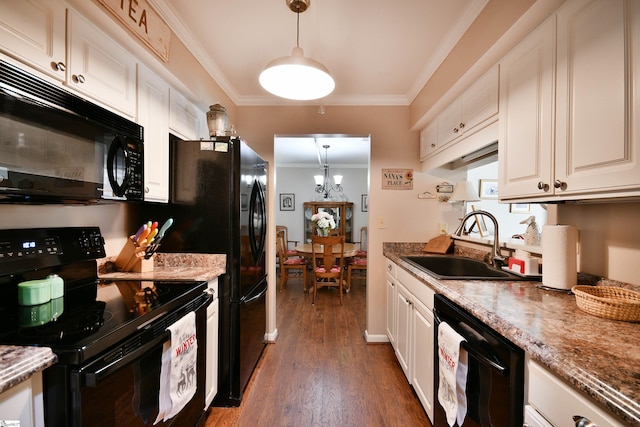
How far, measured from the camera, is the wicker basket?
88 cm

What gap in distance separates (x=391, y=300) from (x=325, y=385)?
87 centimetres

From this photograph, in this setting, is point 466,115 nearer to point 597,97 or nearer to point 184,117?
A: point 597,97

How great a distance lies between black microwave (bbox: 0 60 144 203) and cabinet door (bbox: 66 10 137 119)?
0.24 ft

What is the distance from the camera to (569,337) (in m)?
0.78

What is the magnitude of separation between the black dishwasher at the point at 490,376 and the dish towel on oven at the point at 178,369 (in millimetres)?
1172

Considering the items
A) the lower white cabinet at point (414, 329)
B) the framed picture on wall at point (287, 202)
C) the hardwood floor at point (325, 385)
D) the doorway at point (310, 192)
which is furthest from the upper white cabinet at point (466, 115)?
the framed picture on wall at point (287, 202)

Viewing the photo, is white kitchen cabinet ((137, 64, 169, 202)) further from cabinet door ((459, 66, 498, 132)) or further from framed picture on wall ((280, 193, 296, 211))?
Result: framed picture on wall ((280, 193, 296, 211))

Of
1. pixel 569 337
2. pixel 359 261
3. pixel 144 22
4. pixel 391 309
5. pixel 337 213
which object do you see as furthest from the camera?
pixel 337 213

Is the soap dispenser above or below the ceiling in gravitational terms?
below

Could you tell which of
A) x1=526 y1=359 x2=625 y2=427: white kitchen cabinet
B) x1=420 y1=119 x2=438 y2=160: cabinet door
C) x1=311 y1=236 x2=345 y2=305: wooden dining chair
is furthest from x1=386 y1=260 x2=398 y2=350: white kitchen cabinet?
x1=526 y1=359 x2=625 y2=427: white kitchen cabinet

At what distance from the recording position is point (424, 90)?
2381 mm

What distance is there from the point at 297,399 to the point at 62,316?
149 cm

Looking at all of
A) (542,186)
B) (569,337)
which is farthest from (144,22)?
(569,337)

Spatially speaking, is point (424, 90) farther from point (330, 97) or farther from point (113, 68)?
point (113, 68)
